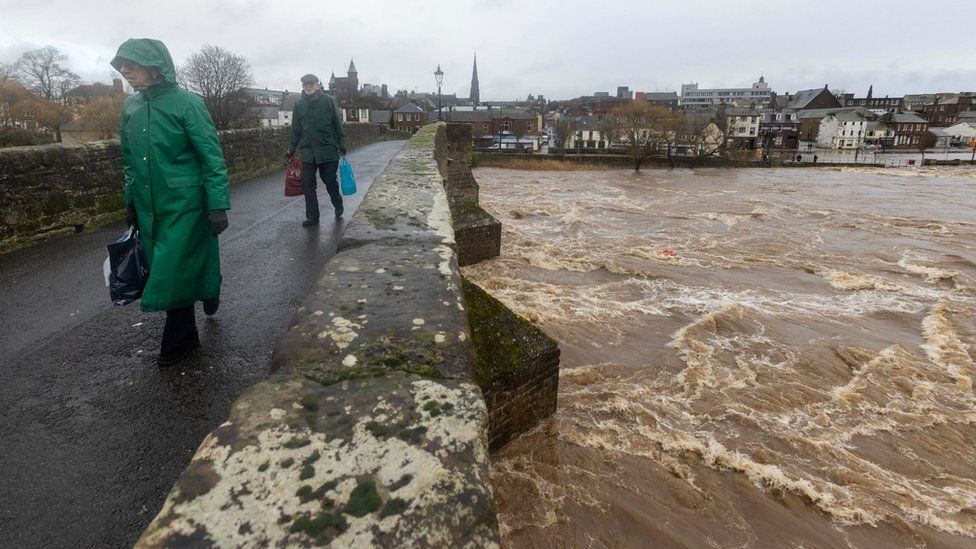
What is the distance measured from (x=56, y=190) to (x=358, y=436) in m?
7.09

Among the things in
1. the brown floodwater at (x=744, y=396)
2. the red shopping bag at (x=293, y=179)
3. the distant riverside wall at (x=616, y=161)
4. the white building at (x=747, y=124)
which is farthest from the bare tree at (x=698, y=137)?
the red shopping bag at (x=293, y=179)

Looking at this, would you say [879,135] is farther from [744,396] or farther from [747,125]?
[744,396]

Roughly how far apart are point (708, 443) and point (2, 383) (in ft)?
17.3

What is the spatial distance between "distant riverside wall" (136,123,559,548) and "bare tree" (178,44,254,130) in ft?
157

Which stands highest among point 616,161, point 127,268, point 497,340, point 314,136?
point 314,136

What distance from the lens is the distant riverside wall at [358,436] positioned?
1103mm

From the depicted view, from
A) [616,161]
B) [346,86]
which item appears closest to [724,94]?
[346,86]

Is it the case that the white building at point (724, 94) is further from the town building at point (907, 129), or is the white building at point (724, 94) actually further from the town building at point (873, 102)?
the town building at point (907, 129)

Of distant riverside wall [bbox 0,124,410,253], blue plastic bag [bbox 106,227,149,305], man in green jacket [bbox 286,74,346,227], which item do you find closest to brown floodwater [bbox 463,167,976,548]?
blue plastic bag [bbox 106,227,149,305]

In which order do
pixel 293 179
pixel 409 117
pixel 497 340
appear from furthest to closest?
1. pixel 409 117
2. pixel 293 179
3. pixel 497 340

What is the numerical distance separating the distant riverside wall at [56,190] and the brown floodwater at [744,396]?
5.75m

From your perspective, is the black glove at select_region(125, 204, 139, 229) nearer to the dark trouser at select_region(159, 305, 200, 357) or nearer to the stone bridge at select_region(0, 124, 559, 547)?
the dark trouser at select_region(159, 305, 200, 357)

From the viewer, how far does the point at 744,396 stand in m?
6.10

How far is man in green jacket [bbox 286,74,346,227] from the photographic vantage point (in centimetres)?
685
